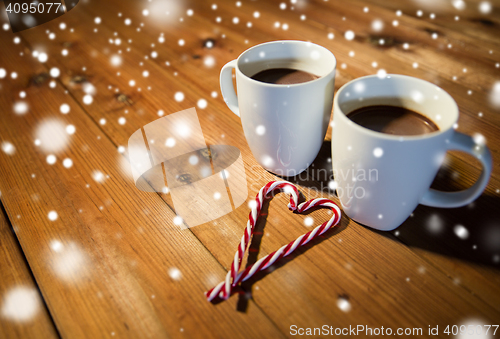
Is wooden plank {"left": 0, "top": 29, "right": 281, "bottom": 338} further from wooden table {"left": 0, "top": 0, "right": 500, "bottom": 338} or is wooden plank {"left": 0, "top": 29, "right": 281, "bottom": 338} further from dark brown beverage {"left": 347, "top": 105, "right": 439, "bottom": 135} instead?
dark brown beverage {"left": 347, "top": 105, "right": 439, "bottom": 135}

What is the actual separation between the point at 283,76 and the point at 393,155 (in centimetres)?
31

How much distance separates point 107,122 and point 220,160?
323 millimetres

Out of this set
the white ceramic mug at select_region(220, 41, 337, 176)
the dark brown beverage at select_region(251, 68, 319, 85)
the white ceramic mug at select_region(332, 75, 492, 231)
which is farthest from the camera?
the dark brown beverage at select_region(251, 68, 319, 85)

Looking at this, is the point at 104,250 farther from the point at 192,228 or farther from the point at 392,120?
the point at 392,120

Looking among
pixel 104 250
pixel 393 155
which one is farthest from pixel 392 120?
pixel 104 250

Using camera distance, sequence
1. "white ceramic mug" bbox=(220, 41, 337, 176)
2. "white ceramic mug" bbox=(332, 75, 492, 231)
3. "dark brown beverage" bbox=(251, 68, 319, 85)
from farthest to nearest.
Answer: "dark brown beverage" bbox=(251, 68, 319, 85) → "white ceramic mug" bbox=(220, 41, 337, 176) → "white ceramic mug" bbox=(332, 75, 492, 231)

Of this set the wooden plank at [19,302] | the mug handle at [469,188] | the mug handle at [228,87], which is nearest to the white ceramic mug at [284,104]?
the mug handle at [228,87]

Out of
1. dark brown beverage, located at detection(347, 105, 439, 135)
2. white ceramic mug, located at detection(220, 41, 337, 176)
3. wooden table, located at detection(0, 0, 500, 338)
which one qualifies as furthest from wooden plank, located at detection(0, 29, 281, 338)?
dark brown beverage, located at detection(347, 105, 439, 135)

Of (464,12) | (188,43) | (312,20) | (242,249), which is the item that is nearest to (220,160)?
(242,249)

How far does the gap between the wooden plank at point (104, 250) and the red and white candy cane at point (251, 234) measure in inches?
1.0

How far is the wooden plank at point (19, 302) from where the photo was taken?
1.61 ft

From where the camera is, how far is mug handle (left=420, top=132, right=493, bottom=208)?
0.46m

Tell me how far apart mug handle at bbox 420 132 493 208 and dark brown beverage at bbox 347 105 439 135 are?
0.07m

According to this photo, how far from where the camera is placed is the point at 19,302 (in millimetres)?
522
